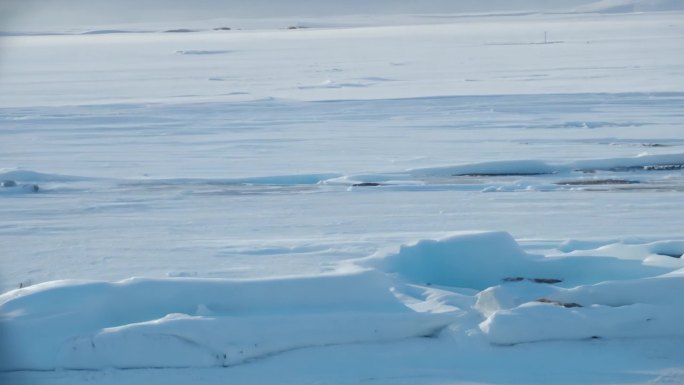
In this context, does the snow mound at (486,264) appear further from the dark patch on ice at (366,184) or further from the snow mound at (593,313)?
the dark patch on ice at (366,184)

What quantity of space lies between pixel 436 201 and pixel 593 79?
41.3ft

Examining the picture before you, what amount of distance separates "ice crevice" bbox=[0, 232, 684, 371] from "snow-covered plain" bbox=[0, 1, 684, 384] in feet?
0.04

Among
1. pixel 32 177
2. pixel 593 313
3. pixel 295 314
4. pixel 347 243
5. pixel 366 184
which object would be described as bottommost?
pixel 593 313

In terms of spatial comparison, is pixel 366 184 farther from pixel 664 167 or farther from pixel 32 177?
pixel 32 177

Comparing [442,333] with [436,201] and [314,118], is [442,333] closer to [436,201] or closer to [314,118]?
[436,201]

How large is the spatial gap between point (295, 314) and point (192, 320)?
0.56 m

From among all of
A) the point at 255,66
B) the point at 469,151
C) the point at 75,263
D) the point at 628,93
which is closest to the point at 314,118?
the point at 469,151

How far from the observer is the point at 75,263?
244 inches

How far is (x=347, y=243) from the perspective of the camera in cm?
662

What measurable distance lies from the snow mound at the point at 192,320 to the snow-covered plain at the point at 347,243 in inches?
0.4

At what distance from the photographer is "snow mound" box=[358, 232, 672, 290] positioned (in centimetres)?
575

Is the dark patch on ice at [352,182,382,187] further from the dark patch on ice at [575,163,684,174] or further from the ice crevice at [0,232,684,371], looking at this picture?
the ice crevice at [0,232,684,371]

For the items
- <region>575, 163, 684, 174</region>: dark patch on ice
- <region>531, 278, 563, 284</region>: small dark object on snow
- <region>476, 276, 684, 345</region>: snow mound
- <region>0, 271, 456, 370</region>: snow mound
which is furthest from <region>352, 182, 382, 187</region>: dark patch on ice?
<region>476, 276, 684, 345</region>: snow mound

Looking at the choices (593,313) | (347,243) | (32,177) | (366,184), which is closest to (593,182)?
(366,184)
